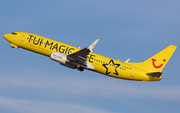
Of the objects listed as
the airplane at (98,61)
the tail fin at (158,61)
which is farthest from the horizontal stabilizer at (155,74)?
the tail fin at (158,61)

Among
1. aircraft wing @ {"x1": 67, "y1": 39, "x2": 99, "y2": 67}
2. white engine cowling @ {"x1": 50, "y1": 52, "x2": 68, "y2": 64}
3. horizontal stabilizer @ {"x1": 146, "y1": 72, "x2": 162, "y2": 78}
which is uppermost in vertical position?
aircraft wing @ {"x1": 67, "y1": 39, "x2": 99, "y2": 67}

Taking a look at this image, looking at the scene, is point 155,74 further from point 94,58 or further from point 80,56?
point 80,56

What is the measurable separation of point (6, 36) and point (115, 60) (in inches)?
1075

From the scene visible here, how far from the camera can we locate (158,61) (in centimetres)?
6444

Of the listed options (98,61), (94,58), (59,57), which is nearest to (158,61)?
(98,61)

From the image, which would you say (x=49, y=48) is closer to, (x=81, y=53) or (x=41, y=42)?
(x=41, y=42)

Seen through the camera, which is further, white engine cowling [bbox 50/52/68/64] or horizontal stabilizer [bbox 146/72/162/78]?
white engine cowling [bbox 50/52/68/64]

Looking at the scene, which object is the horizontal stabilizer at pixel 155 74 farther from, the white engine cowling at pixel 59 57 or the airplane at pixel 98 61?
the white engine cowling at pixel 59 57

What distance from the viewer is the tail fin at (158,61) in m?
63.9

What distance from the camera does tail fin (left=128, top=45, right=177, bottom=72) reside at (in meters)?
63.9

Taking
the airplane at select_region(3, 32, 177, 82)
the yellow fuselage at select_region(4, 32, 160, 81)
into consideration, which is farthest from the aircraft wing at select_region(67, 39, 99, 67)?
the yellow fuselage at select_region(4, 32, 160, 81)

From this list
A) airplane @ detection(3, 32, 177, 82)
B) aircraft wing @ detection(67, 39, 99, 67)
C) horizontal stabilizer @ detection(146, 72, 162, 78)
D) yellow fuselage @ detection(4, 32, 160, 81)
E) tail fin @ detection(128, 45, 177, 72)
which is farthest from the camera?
tail fin @ detection(128, 45, 177, 72)

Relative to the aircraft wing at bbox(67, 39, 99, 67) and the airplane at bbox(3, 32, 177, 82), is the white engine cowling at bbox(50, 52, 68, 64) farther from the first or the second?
the aircraft wing at bbox(67, 39, 99, 67)

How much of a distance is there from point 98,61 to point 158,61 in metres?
13.3
